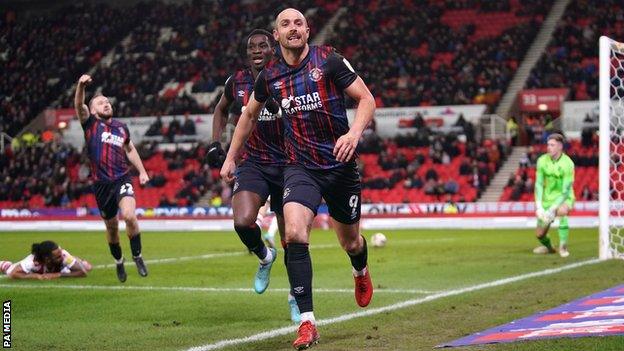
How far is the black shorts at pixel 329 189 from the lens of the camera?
301 inches

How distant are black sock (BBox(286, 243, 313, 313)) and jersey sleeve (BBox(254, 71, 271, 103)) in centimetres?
128

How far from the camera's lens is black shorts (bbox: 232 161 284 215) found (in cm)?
912

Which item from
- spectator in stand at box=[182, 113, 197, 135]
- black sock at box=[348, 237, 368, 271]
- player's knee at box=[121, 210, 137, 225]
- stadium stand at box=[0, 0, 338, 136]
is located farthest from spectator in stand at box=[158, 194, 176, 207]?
black sock at box=[348, 237, 368, 271]

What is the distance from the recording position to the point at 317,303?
35.1 feet

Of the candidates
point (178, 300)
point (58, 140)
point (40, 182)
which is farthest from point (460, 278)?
point (58, 140)

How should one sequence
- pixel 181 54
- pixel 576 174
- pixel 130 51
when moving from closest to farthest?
pixel 576 174
pixel 181 54
pixel 130 51

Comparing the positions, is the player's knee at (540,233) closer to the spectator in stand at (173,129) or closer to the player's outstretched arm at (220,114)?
the player's outstretched arm at (220,114)

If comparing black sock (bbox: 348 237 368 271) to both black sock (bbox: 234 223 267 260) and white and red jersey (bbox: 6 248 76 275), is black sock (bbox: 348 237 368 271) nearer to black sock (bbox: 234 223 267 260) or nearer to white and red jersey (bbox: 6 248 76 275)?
black sock (bbox: 234 223 267 260)

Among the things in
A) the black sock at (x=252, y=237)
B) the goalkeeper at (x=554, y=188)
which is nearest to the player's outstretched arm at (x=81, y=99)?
the black sock at (x=252, y=237)

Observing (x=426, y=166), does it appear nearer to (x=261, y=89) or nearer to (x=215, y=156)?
(x=215, y=156)

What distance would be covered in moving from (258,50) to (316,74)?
1967mm

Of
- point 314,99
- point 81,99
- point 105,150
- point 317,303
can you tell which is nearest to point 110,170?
point 105,150

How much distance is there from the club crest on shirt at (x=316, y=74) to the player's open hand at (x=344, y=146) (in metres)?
0.62

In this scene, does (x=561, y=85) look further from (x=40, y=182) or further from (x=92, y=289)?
(x=92, y=289)
